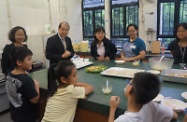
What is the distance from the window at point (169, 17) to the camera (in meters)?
3.48

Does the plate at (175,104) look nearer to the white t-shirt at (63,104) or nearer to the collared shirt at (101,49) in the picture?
the white t-shirt at (63,104)

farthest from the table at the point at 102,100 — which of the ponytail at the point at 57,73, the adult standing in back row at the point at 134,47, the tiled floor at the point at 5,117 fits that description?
the tiled floor at the point at 5,117

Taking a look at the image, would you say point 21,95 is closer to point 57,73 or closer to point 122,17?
point 57,73

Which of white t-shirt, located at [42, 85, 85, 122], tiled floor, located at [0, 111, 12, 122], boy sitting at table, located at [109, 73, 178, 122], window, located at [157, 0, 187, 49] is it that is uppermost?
window, located at [157, 0, 187, 49]

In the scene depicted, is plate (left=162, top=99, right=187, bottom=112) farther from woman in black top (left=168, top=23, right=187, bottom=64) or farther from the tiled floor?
the tiled floor

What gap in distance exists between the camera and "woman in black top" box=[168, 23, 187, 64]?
2156 millimetres

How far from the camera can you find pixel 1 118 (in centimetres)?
267

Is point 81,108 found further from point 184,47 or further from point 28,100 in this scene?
point 184,47

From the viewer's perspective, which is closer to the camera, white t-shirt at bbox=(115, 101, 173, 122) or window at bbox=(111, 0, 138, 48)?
white t-shirt at bbox=(115, 101, 173, 122)

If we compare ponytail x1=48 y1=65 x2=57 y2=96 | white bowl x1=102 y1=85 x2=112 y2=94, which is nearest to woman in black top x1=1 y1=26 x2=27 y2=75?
ponytail x1=48 y1=65 x2=57 y2=96

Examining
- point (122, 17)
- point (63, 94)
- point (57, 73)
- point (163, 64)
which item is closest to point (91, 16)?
point (122, 17)

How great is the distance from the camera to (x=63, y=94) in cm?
122

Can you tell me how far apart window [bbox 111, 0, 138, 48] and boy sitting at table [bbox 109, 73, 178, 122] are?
11.1 ft

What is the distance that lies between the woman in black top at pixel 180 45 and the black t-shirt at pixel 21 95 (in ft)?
6.27
